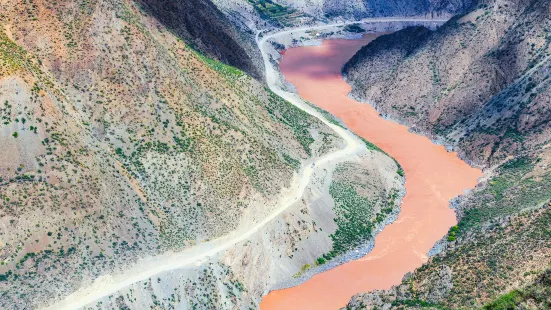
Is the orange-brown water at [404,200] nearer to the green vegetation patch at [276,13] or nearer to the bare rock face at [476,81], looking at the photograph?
the bare rock face at [476,81]

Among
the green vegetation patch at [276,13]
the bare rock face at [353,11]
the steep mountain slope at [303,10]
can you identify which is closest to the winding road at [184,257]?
the steep mountain slope at [303,10]

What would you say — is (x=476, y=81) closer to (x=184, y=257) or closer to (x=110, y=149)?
(x=184, y=257)

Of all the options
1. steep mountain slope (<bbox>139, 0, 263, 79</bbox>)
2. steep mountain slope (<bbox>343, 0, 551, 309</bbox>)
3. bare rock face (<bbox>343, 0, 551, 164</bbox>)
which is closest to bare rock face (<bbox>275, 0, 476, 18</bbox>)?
steep mountain slope (<bbox>343, 0, 551, 309</bbox>)

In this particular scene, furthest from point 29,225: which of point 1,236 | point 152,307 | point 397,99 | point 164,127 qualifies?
point 397,99

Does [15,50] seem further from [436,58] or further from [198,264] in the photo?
[436,58]

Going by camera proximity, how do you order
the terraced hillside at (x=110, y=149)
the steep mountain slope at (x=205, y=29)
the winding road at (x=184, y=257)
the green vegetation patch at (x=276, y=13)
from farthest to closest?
the green vegetation patch at (x=276, y=13), the steep mountain slope at (x=205, y=29), the terraced hillside at (x=110, y=149), the winding road at (x=184, y=257)

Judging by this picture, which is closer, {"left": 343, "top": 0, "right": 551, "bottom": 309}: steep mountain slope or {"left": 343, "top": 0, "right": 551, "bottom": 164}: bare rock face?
{"left": 343, "top": 0, "right": 551, "bottom": 309}: steep mountain slope

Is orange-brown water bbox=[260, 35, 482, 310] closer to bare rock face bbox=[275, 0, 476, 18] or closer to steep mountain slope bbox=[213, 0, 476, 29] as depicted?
steep mountain slope bbox=[213, 0, 476, 29]
